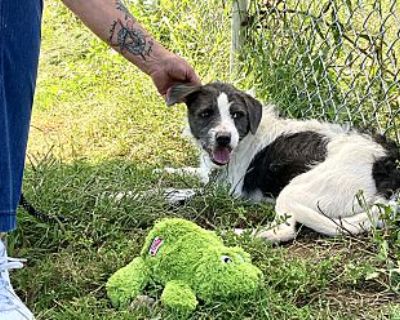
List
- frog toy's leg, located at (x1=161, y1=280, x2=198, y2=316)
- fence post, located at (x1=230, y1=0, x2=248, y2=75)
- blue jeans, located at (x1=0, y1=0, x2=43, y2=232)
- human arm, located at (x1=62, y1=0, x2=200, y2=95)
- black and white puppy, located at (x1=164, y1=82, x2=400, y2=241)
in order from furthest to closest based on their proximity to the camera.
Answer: fence post, located at (x1=230, y1=0, x2=248, y2=75), black and white puppy, located at (x1=164, y1=82, x2=400, y2=241), human arm, located at (x1=62, y1=0, x2=200, y2=95), frog toy's leg, located at (x1=161, y1=280, x2=198, y2=316), blue jeans, located at (x1=0, y1=0, x2=43, y2=232)

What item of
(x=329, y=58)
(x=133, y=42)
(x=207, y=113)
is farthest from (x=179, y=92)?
(x=329, y=58)

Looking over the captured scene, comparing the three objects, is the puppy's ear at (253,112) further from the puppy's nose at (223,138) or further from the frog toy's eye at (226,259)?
the frog toy's eye at (226,259)

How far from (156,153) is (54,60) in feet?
7.58

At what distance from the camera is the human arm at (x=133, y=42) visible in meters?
3.01

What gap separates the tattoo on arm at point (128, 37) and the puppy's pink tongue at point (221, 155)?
3.44ft

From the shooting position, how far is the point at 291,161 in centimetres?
401

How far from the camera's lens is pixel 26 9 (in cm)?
246

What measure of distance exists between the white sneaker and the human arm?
97 cm

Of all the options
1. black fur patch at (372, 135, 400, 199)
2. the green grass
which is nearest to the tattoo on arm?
the green grass

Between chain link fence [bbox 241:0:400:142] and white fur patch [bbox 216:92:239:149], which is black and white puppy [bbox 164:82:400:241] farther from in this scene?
chain link fence [bbox 241:0:400:142]

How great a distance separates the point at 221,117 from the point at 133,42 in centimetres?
103

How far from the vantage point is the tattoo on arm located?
312cm

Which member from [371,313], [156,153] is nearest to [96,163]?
[156,153]

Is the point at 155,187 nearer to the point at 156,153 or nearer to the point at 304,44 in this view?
the point at 156,153
